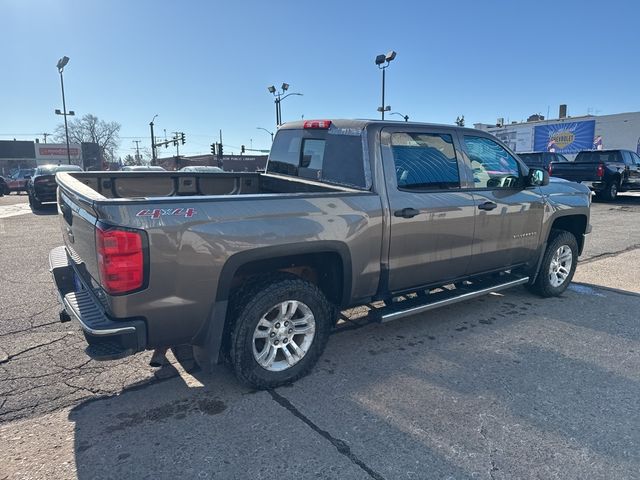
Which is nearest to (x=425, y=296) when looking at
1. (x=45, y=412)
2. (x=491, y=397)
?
(x=491, y=397)

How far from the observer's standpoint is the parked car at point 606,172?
17.3 metres

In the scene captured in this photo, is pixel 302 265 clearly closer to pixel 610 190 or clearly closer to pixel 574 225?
pixel 574 225

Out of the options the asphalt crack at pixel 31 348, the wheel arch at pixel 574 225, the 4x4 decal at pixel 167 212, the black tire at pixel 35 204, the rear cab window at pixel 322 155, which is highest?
the rear cab window at pixel 322 155

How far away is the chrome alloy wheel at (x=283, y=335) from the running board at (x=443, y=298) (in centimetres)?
67

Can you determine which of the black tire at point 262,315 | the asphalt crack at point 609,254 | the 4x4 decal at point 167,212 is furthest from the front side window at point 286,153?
the asphalt crack at point 609,254

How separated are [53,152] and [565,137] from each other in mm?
74587

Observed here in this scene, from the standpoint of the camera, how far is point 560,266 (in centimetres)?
553

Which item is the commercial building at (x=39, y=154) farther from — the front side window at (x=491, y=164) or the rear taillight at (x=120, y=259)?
the rear taillight at (x=120, y=259)

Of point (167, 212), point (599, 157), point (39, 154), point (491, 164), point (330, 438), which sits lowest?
point (330, 438)

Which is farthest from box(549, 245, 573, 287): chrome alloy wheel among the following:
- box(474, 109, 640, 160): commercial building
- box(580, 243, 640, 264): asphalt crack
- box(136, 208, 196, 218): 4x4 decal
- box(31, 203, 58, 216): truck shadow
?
box(474, 109, 640, 160): commercial building

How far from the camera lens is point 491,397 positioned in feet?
10.4

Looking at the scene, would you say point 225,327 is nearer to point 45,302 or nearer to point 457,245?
point 457,245

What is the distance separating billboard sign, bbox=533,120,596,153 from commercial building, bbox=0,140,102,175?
201 ft

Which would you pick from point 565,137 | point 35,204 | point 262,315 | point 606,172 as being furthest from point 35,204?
point 565,137
